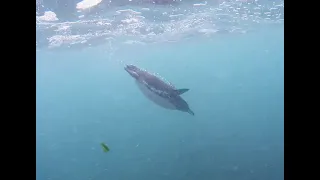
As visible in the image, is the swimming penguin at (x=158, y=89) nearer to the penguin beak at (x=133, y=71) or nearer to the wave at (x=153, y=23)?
the penguin beak at (x=133, y=71)

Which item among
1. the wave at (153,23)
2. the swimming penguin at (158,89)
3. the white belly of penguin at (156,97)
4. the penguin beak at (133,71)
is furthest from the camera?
the wave at (153,23)

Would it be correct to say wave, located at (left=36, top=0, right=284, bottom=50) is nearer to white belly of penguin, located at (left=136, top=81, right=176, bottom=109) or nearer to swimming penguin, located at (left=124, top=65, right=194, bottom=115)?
swimming penguin, located at (left=124, top=65, right=194, bottom=115)

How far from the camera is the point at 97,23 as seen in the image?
17297mm

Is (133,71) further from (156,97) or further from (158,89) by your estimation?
(156,97)

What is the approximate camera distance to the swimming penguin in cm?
967

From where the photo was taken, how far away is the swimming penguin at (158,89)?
31.7 feet

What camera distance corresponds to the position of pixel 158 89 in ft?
32.1

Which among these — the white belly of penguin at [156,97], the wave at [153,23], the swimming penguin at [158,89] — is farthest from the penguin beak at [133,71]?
the wave at [153,23]

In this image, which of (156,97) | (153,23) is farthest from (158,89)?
(153,23)

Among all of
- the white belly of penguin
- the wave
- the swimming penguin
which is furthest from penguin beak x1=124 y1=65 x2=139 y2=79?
the wave

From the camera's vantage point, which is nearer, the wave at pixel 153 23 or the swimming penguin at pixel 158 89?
the swimming penguin at pixel 158 89

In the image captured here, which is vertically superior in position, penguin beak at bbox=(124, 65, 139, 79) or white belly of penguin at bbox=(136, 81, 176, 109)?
penguin beak at bbox=(124, 65, 139, 79)
